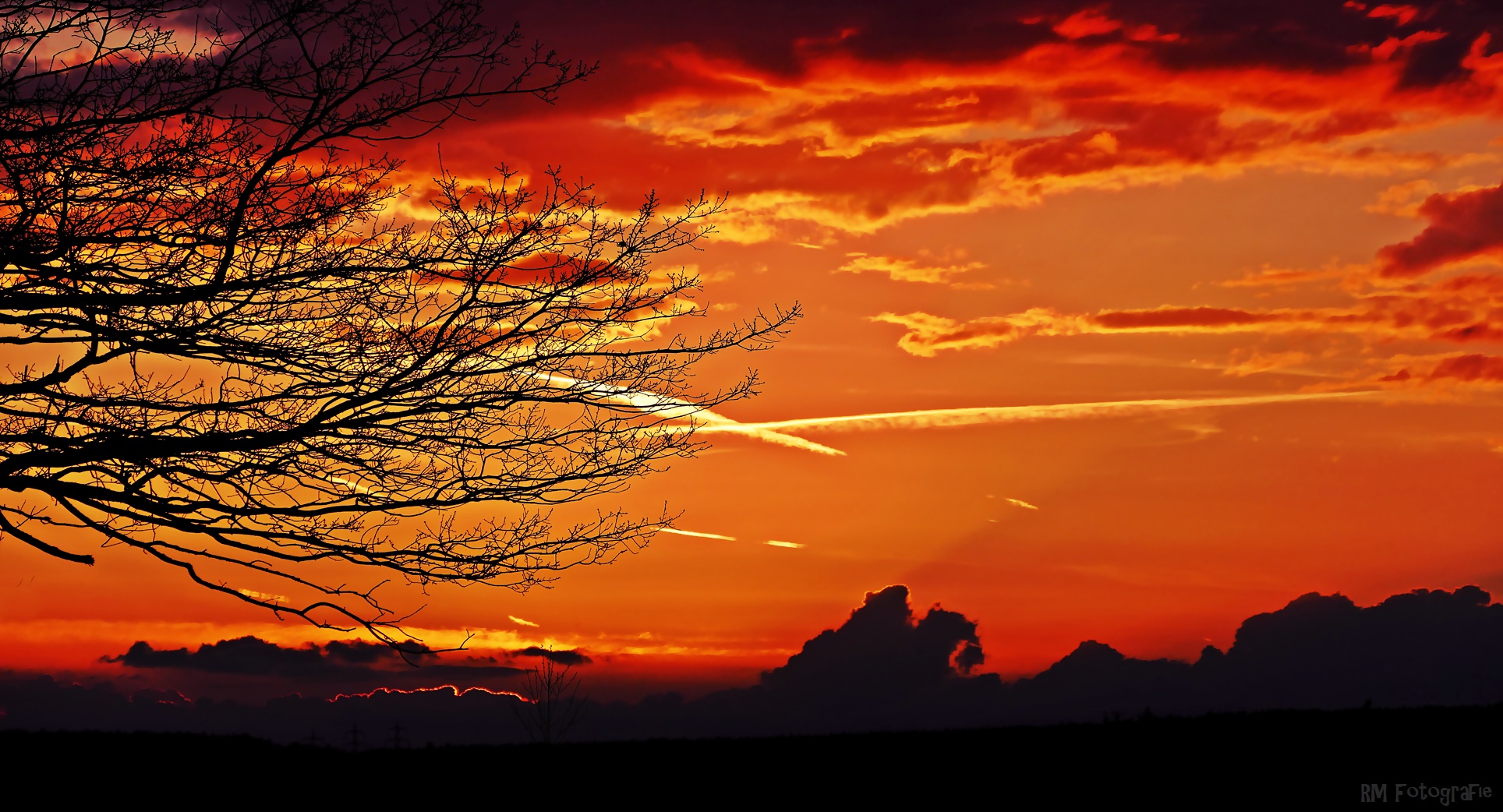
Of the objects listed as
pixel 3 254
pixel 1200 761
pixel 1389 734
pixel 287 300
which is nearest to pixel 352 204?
pixel 287 300

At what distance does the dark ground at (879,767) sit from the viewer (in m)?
7.99

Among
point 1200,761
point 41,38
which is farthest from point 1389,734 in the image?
point 41,38

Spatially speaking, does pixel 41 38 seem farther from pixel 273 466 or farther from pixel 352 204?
pixel 273 466

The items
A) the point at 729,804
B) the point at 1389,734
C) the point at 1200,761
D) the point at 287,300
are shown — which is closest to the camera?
the point at 729,804

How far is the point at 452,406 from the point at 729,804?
15.4ft

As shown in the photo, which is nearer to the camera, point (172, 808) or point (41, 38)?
point (172, 808)

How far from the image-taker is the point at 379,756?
9.81 metres

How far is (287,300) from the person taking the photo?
1067 cm

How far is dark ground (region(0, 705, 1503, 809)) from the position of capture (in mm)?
7988

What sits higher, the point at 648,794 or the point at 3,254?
the point at 3,254

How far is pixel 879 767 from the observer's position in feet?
29.1

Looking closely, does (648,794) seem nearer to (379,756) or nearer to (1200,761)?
(379,756)

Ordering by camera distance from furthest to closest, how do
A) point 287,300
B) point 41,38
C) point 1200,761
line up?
point 287,300
point 41,38
point 1200,761

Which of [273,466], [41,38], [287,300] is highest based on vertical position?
[41,38]
